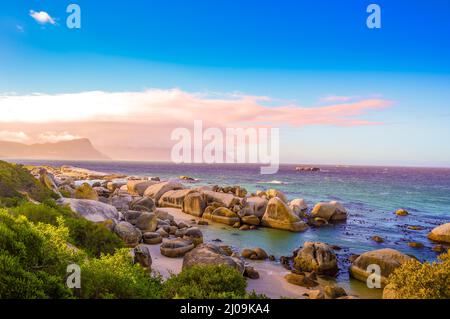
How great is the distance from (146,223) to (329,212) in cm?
2026

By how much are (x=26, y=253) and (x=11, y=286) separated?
59.8 inches

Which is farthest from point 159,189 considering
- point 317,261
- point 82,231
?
point 317,261

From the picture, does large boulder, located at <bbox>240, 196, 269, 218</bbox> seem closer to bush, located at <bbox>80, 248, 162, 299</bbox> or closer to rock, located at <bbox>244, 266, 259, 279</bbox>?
rock, located at <bbox>244, 266, 259, 279</bbox>

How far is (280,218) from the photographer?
2834 cm

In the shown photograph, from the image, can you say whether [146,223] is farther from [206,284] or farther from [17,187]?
[206,284]

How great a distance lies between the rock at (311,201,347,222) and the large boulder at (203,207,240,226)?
9287 millimetres

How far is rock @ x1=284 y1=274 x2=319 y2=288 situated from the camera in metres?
15.2

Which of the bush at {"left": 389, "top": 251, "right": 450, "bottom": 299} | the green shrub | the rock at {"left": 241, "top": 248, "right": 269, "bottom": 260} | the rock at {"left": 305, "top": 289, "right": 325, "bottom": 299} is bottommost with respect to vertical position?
the rock at {"left": 241, "top": 248, "right": 269, "bottom": 260}

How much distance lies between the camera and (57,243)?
30.0 feet

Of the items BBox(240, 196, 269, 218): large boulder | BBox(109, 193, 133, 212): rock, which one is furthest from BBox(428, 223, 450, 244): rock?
BBox(109, 193, 133, 212): rock

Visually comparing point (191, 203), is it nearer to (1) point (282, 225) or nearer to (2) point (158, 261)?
(1) point (282, 225)

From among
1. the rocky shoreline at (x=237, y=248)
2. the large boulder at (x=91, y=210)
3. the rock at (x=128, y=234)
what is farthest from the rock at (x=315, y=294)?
the large boulder at (x=91, y=210)
